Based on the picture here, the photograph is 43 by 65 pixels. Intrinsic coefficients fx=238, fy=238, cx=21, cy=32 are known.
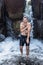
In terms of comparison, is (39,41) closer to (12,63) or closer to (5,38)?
(5,38)

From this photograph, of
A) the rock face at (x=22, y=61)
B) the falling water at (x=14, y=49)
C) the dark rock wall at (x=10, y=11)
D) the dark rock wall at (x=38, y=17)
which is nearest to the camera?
the rock face at (x=22, y=61)

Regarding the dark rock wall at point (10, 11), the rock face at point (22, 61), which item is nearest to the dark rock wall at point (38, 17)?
the dark rock wall at point (10, 11)

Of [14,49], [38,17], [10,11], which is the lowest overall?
[14,49]

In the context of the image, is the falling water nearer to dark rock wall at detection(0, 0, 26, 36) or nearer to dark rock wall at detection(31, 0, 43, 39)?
dark rock wall at detection(31, 0, 43, 39)

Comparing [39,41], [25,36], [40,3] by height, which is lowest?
[39,41]

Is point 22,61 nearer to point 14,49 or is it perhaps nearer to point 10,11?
point 14,49

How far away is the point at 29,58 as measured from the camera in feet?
31.6

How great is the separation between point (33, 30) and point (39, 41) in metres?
0.92

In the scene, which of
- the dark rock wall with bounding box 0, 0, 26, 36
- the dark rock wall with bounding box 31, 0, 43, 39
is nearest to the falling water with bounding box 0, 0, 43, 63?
the dark rock wall with bounding box 31, 0, 43, 39

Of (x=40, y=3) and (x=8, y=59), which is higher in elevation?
(x=40, y=3)

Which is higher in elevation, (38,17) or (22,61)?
(38,17)

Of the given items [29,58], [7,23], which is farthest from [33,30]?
[29,58]

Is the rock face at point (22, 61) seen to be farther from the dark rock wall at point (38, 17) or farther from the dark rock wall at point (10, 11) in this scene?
the dark rock wall at point (10, 11)

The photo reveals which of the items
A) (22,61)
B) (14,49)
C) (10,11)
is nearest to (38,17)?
(10,11)
